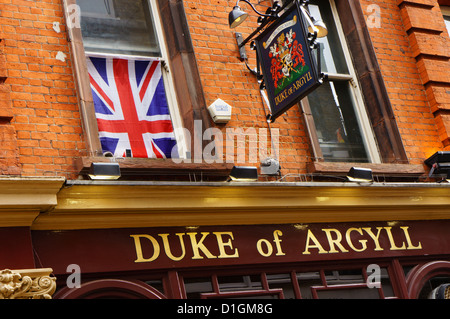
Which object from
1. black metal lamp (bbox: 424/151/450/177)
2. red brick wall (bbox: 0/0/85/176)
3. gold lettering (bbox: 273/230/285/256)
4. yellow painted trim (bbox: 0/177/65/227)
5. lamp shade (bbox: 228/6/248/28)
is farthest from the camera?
black metal lamp (bbox: 424/151/450/177)

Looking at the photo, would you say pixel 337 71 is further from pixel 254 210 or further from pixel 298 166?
pixel 254 210

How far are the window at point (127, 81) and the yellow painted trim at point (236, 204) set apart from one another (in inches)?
27.5

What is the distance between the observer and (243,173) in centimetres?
713

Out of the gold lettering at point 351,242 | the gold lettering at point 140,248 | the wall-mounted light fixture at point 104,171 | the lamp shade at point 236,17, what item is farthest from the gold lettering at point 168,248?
→ the lamp shade at point 236,17

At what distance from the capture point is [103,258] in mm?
6441

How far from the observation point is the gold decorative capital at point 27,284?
5.64 m

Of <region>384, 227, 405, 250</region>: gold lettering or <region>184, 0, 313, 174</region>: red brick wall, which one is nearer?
<region>184, 0, 313, 174</region>: red brick wall

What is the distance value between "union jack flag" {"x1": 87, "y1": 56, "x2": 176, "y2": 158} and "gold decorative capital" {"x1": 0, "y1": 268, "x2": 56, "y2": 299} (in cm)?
176

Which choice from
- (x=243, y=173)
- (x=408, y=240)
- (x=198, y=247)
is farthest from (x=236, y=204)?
(x=408, y=240)

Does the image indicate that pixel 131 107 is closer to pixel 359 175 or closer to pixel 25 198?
pixel 25 198

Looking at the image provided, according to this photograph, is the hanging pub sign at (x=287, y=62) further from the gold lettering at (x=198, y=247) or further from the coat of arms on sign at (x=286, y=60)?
the gold lettering at (x=198, y=247)

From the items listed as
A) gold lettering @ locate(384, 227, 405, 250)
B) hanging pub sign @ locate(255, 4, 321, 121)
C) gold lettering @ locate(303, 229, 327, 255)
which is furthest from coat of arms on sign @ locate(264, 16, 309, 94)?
gold lettering @ locate(384, 227, 405, 250)

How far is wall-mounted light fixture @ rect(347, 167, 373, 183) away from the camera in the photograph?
7785mm

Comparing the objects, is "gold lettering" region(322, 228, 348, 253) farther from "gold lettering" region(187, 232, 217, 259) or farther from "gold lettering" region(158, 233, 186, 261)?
"gold lettering" region(158, 233, 186, 261)
